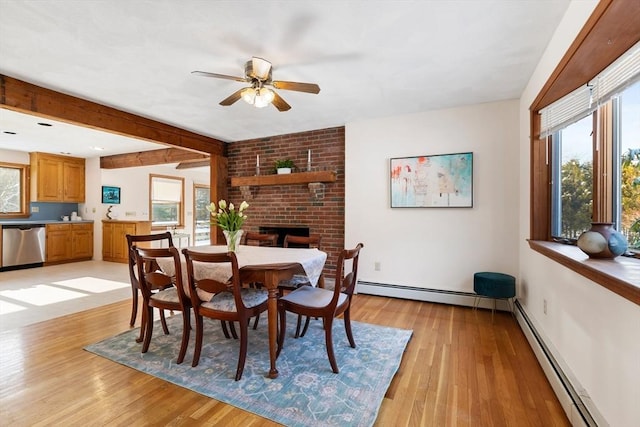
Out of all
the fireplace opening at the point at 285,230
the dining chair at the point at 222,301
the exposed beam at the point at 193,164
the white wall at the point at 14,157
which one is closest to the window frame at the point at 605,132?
the dining chair at the point at 222,301

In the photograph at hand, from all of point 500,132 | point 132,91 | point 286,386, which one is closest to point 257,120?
point 132,91

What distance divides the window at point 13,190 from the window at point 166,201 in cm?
224

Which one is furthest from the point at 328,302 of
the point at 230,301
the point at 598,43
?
the point at 598,43

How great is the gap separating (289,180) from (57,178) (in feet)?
18.4

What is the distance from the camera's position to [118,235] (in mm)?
6453

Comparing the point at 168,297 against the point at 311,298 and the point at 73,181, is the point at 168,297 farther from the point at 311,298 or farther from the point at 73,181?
the point at 73,181

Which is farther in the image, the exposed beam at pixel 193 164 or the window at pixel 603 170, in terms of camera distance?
the exposed beam at pixel 193 164

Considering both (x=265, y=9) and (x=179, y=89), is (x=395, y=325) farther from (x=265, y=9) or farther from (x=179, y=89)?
(x=179, y=89)

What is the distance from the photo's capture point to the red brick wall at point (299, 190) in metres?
4.29

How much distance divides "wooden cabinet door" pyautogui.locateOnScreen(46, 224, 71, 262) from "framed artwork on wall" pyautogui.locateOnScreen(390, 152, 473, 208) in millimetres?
6860

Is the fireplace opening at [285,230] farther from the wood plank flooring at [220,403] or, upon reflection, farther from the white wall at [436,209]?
the wood plank flooring at [220,403]

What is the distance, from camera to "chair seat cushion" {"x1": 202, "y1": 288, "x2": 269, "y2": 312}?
205cm

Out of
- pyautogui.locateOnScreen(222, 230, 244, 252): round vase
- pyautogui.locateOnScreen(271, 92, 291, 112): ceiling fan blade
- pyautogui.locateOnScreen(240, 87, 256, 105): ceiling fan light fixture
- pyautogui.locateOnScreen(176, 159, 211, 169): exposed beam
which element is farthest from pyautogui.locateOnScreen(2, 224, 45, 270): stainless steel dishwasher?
pyautogui.locateOnScreen(271, 92, 291, 112): ceiling fan blade

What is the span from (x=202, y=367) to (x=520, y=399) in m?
2.06
